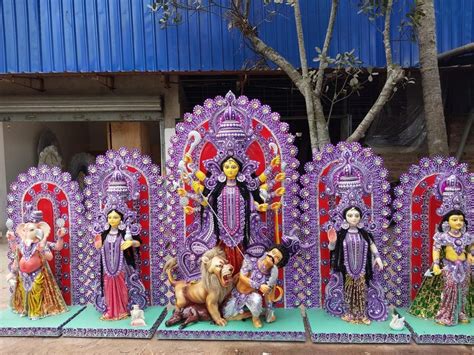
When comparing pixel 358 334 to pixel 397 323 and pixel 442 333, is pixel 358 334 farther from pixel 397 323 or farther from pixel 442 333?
pixel 442 333

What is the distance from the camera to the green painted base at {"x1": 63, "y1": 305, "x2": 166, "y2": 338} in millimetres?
4004

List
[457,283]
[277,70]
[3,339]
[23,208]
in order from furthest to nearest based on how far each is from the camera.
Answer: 1. [277,70]
2. [23,208]
3. [3,339]
4. [457,283]

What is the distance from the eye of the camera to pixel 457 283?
3855mm

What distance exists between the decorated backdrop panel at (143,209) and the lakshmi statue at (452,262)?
2.56m

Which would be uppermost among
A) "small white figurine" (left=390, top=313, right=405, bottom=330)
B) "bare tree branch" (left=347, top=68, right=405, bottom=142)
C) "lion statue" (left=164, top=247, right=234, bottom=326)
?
"bare tree branch" (left=347, top=68, right=405, bottom=142)

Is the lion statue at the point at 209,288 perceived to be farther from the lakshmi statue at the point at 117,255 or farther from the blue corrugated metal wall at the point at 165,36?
the blue corrugated metal wall at the point at 165,36

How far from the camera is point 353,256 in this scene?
12.9 ft

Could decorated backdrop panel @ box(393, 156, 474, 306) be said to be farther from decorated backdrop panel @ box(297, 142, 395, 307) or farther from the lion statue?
the lion statue

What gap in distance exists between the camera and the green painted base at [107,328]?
4.00 metres

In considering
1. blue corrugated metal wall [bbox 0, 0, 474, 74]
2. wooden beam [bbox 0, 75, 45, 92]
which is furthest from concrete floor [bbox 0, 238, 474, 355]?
wooden beam [bbox 0, 75, 45, 92]

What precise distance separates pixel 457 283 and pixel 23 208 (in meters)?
4.15

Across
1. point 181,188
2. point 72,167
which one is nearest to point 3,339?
point 181,188

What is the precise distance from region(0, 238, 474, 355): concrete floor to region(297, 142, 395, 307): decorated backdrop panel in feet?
2.07

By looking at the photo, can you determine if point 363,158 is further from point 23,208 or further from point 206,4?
point 206,4
